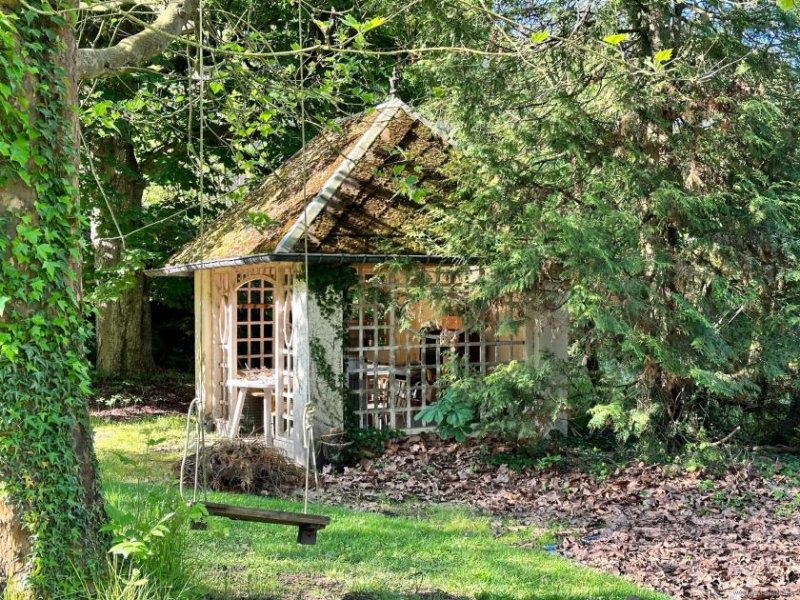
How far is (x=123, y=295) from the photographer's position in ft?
59.0

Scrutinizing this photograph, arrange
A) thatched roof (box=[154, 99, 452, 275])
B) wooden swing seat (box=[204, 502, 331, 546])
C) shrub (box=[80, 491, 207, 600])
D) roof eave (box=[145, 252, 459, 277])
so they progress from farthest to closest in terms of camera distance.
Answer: thatched roof (box=[154, 99, 452, 275]) < roof eave (box=[145, 252, 459, 277]) < wooden swing seat (box=[204, 502, 331, 546]) < shrub (box=[80, 491, 207, 600])

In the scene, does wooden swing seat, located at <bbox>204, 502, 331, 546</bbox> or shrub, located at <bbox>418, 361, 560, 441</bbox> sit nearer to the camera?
wooden swing seat, located at <bbox>204, 502, 331, 546</bbox>

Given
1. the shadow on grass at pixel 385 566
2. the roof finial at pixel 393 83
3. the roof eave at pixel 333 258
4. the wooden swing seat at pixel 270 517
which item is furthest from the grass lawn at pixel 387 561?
the roof finial at pixel 393 83

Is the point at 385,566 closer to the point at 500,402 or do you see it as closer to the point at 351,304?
the point at 500,402

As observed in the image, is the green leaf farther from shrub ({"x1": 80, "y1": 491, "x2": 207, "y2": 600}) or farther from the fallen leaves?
the fallen leaves

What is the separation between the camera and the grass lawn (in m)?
5.16

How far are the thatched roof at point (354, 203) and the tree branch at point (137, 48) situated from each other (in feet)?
10.8

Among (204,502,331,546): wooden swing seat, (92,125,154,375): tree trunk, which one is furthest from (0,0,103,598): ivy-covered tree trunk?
(92,125,154,375): tree trunk

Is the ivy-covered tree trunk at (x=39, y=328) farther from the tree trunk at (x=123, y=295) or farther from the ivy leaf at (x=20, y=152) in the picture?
the tree trunk at (x=123, y=295)

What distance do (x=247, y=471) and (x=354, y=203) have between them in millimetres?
3741

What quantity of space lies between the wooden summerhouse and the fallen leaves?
1031mm

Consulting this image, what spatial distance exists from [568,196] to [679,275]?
5.04 feet

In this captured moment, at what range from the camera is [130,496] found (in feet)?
23.3

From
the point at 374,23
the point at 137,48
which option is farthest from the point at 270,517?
the point at 137,48
